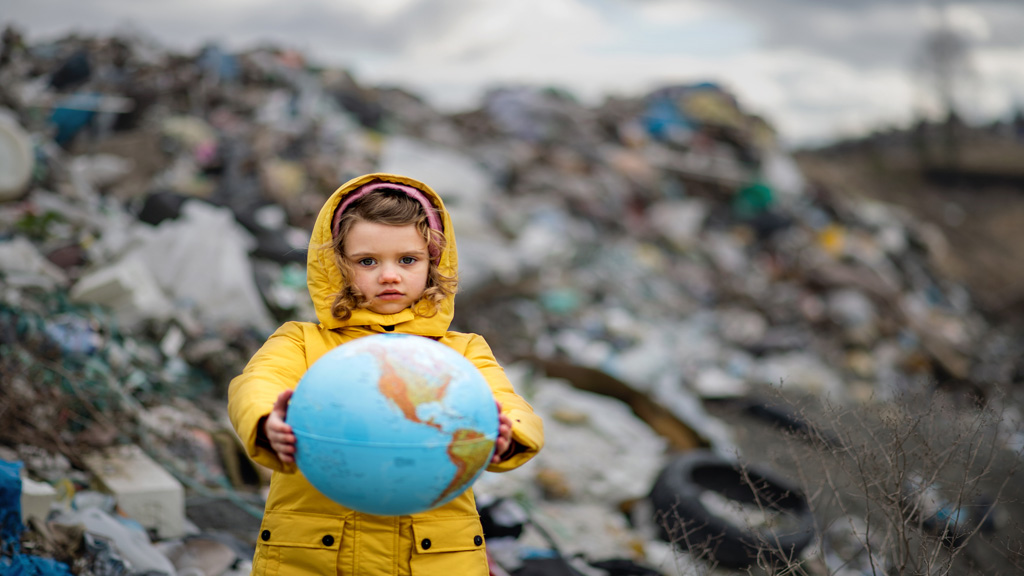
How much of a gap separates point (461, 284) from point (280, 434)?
15.2ft

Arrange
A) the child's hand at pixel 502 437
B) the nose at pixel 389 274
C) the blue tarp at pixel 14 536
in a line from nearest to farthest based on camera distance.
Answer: the child's hand at pixel 502 437
the nose at pixel 389 274
the blue tarp at pixel 14 536

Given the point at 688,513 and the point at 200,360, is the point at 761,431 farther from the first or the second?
the point at 200,360

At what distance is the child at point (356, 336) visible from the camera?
Answer: 1503 millimetres

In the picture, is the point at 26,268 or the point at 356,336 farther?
the point at 26,268

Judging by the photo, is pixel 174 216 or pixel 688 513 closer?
pixel 688 513

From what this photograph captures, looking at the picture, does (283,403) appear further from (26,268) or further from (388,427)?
(26,268)

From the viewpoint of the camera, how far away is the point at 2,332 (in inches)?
131

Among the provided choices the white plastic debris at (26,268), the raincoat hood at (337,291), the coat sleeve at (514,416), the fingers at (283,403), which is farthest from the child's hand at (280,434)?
the white plastic debris at (26,268)

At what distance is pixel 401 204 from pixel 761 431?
4.89 metres

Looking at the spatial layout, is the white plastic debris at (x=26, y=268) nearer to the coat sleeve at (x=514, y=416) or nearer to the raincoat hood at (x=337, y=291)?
the raincoat hood at (x=337, y=291)

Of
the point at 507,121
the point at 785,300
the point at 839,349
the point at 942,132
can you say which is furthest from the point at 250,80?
the point at 942,132

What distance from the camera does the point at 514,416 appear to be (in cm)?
154

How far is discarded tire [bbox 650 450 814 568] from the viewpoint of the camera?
336cm

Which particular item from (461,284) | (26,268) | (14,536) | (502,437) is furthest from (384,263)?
Answer: (461,284)
